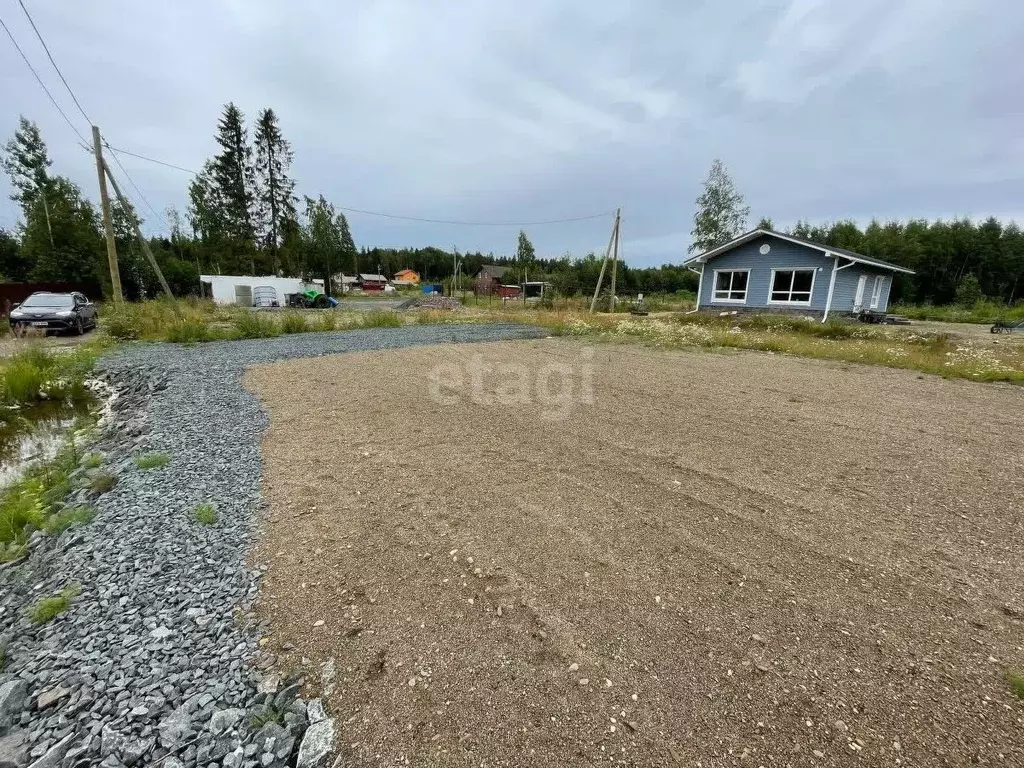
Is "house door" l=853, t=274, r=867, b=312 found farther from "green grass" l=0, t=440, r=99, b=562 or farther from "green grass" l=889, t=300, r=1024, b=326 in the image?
"green grass" l=0, t=440, r=99, b=562

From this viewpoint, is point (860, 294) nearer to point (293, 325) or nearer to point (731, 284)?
point (731, 284)

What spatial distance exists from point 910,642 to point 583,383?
210 inches

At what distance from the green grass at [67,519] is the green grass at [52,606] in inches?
36.6

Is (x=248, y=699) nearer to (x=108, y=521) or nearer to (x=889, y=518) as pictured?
(x=108, y=521)

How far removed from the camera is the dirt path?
1.55 metres

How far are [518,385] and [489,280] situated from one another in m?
47.9

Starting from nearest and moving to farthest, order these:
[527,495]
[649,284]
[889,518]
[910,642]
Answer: [910,642], [889,518], [527,495], [649,284]

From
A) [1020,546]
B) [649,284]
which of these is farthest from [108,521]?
[649,284]

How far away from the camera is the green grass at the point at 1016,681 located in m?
1.66

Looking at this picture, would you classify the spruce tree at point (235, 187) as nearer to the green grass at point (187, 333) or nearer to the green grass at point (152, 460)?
the green grass at point (187, 333)

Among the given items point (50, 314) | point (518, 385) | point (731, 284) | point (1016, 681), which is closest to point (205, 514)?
point (1016, 681)

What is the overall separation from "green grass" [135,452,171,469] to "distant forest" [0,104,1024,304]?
26.4 metres

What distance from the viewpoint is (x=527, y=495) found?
10.9 ft

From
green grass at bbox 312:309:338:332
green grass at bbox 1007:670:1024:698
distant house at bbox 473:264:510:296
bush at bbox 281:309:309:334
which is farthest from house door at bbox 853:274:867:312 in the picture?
distant house at bbox 473:264:510:296
